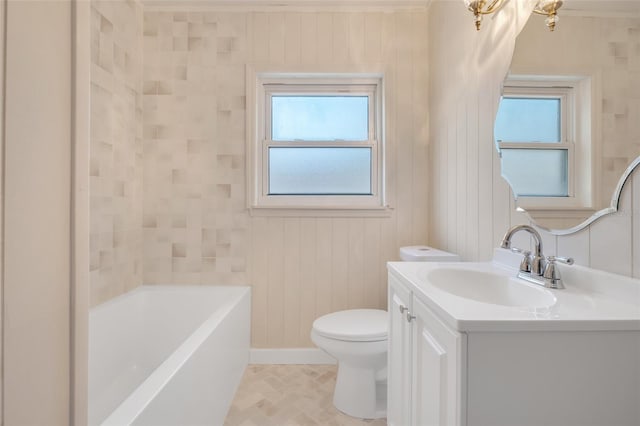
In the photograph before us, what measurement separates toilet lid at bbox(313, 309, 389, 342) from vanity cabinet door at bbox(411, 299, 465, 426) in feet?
1.70

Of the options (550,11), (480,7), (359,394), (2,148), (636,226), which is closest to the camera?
(2,148)

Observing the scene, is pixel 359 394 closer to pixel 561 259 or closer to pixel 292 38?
pixel 561 259

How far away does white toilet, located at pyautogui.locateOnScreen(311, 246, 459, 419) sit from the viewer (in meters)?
1.53

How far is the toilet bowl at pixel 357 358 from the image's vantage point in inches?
60.2

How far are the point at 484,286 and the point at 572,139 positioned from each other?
0.55 m

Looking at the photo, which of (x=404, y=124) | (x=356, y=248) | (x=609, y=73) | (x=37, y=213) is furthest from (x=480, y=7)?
(x=37, y=213)

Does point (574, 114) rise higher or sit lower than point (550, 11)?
lower

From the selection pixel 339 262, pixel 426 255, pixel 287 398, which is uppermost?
pixel 426 255

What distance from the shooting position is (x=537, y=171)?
1.09m

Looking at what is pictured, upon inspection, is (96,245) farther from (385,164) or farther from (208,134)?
(385,164)

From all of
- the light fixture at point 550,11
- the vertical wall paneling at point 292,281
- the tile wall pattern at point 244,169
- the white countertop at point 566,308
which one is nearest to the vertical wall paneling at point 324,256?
the tile wall pattern at point 244,169

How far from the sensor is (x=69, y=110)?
359 millimetres

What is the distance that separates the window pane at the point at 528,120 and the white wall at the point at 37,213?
1244mm

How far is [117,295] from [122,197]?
0.61 meters
